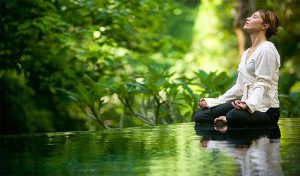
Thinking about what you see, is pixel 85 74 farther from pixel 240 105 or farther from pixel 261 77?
pixel 261 77

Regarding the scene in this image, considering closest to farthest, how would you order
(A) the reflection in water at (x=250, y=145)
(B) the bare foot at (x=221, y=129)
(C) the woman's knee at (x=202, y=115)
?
(A) the reflection in water at (x=250, y=145) < (B) the bare foot at (x=221, y=129) < (C) the woman's knee at (x=202, y=115)

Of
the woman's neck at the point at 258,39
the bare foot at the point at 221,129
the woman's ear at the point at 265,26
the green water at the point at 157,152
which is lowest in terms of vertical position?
the green water at the point at 157,152

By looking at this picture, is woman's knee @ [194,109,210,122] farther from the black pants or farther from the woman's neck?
the woman's neck

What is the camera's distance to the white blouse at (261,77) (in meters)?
5.34

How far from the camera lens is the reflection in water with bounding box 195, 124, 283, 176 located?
3.62 m

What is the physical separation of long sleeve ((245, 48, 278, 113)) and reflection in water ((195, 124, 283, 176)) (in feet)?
0.83

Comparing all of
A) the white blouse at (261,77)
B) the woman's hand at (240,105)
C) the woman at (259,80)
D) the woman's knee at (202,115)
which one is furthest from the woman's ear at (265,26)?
the woman's knee at (202,115)

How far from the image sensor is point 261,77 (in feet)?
17.5

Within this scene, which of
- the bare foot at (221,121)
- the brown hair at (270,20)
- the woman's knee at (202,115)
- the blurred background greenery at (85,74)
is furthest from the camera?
the blurred background greenery at (85,74)

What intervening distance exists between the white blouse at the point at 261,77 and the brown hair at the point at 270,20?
178mm

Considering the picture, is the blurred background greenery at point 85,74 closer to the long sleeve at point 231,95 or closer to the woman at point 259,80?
the long sleeve at point 231,95

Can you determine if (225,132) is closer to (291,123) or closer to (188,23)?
(291,123)

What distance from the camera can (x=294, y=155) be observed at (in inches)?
158

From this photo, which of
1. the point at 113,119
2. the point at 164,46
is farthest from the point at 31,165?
the point at 164,46
